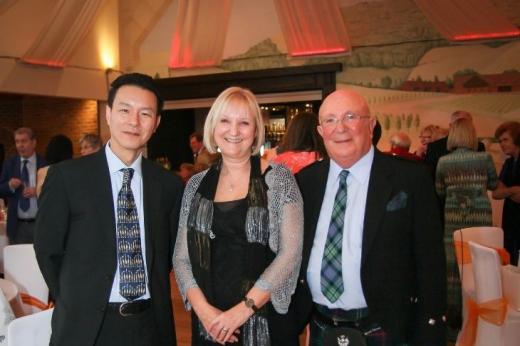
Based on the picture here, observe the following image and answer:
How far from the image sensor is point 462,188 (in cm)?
414

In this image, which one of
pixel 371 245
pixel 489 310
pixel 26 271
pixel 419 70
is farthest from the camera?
pixel 419 70

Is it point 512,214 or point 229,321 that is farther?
point 512,214

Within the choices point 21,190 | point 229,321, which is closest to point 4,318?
point 229,321

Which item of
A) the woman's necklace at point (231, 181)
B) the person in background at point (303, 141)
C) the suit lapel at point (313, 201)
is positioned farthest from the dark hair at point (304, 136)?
the woman's necklace at point (231, 181)

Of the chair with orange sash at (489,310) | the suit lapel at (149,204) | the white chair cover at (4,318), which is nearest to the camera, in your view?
the suit lapel at (149,204)

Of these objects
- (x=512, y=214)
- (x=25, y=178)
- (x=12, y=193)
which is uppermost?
(x=25, y=178)

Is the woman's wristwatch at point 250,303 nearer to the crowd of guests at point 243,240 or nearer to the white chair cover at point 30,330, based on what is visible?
the crowd of guests at point 243,240

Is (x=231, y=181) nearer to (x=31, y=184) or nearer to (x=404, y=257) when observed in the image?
(x=404, y=257)

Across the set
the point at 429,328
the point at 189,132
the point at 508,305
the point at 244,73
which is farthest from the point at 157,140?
Answer: the point at 429,328

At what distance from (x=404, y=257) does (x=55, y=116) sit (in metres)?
10.1

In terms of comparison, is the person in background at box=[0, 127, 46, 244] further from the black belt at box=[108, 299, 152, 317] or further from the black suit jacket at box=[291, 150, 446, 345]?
the black suit jacket at box=[291, 150, 446, 345]

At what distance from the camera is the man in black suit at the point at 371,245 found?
1853 mm

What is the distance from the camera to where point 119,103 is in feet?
6.31

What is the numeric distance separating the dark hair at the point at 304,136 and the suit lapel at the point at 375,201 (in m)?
1.68
